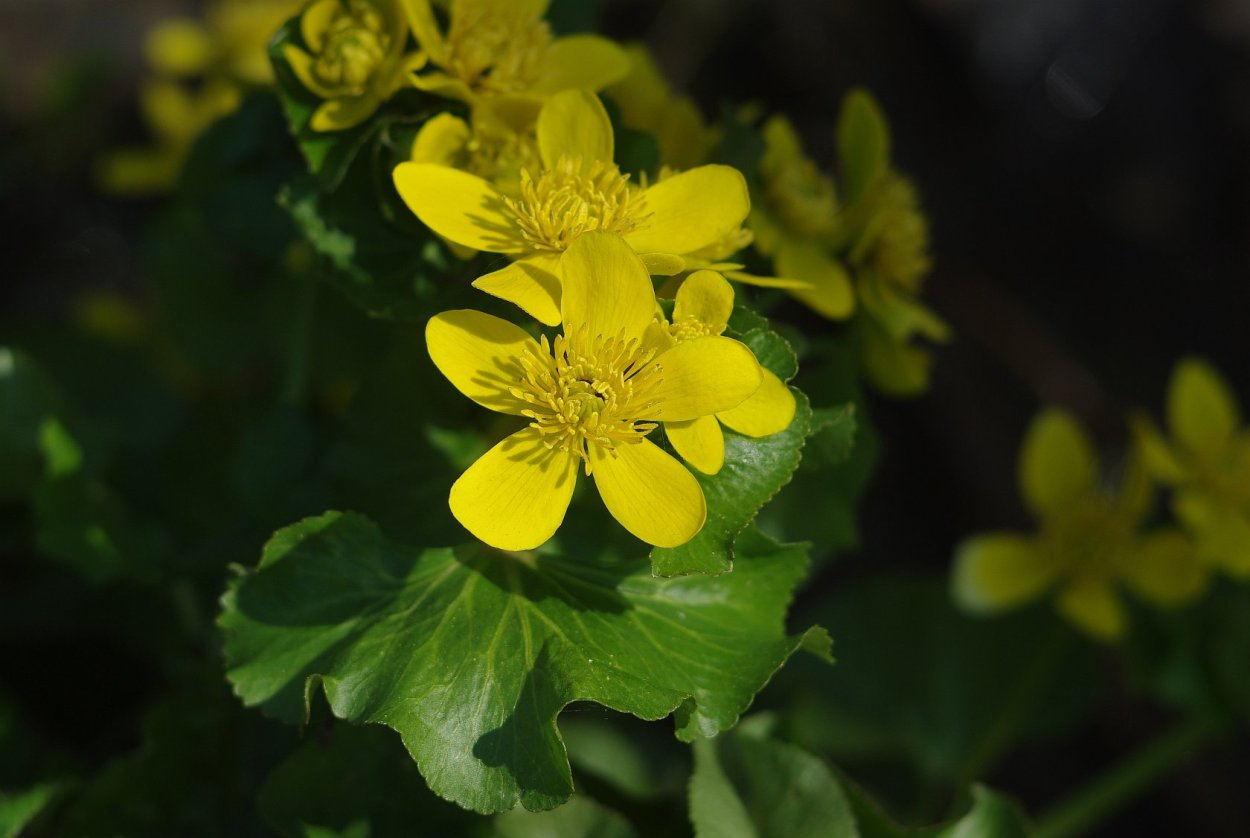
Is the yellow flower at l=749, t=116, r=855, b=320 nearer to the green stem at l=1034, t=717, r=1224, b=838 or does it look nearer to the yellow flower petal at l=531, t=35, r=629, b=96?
the yellow flower petal at l=531, t=35, r=629, b=96

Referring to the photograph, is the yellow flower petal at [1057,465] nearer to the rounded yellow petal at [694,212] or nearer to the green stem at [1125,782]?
the green stem at [1125,782]

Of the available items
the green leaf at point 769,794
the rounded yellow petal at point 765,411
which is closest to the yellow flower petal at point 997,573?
the green leaf at point 769,794

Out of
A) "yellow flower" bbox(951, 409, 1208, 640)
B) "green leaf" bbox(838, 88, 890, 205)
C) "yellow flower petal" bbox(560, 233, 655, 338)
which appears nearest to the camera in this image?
"yellow flower petal" bbox(560, 233, 655, 338)

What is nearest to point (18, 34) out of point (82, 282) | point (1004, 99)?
point (82, 282)

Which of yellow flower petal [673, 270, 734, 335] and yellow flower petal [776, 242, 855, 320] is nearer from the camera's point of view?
yellow flower petal [673, 270, 734, 335]

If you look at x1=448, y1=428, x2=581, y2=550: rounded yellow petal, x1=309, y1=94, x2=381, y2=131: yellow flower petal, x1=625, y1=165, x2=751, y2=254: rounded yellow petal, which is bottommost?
x1=448, y1=428, x2=581, y2=550: rounded yellow petal

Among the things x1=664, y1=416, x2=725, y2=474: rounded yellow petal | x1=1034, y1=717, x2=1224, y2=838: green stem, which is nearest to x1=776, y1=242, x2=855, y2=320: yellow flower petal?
x1=664, y1=416, x2=725, y2=474: rounded yellow petal
